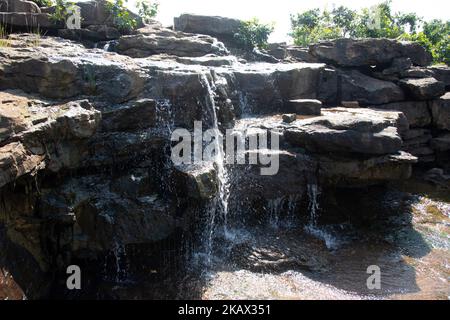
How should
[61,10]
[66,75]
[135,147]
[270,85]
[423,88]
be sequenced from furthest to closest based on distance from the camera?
[423,88]
[61,10]
[270,85]
[135,147]
[66,75]

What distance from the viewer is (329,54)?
39.5 feet

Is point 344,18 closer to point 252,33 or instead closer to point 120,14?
point 252,33

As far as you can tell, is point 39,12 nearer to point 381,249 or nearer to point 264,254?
point 264,254

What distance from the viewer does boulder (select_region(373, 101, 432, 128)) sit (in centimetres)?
1138

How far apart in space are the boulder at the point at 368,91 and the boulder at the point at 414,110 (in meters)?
0.18

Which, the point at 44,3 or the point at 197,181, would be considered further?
the point at 44,3

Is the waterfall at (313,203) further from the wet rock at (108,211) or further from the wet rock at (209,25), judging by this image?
the wet rock at (209,25)

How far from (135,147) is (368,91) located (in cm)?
752

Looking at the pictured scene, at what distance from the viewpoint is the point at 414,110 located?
1151 cm

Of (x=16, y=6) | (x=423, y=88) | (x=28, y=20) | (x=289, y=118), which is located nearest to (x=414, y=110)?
(x=423, y=88)

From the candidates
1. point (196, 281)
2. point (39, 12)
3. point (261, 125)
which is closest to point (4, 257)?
point (196, 281)

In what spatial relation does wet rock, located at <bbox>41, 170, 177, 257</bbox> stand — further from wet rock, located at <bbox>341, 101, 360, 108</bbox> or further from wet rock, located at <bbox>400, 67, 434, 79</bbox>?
wet rock, located at <bbox>400, 67, 434, 79</bbox>

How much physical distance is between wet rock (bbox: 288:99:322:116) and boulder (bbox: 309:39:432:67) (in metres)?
3.24
